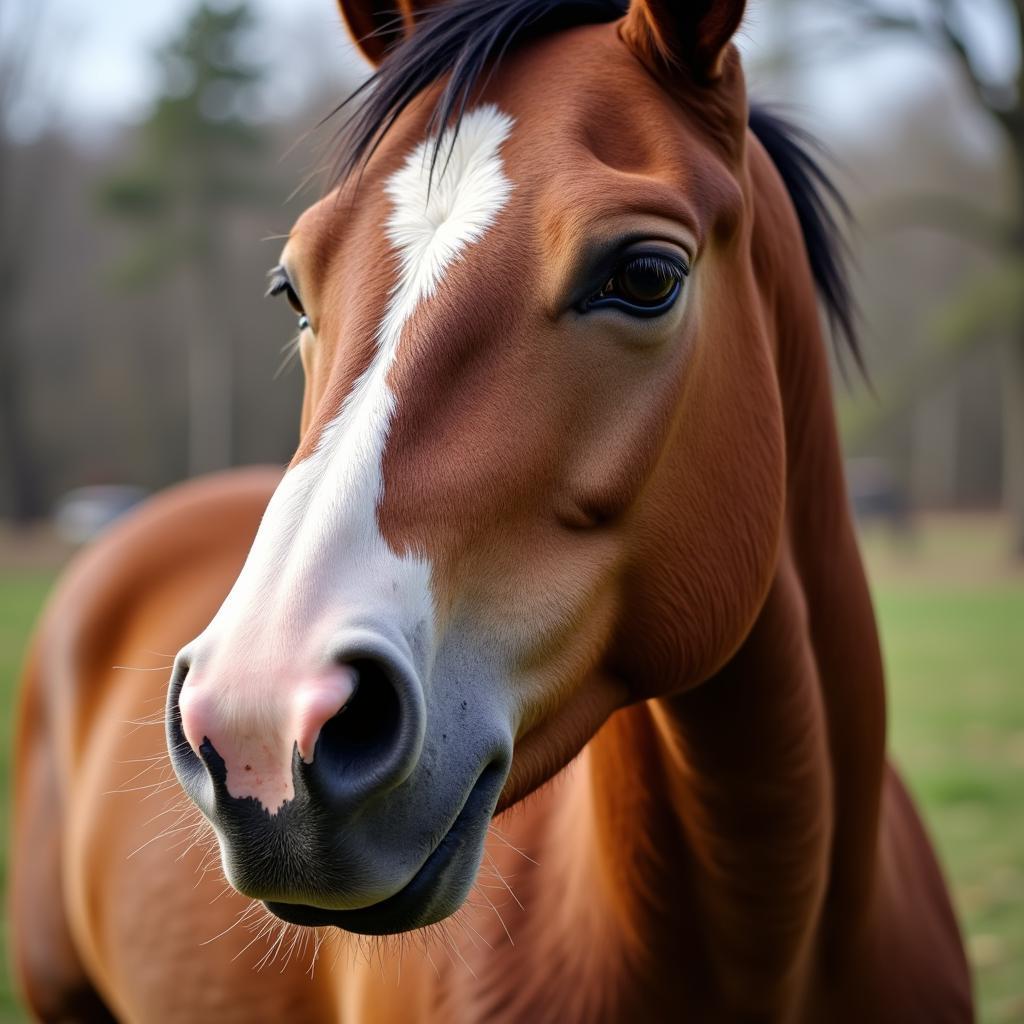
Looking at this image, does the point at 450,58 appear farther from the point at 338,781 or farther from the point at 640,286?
the point at 338,781

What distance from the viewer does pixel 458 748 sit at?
1.15 metres

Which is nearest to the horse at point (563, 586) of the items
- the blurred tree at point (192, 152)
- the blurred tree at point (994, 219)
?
the blurred tree at point (994, 219)

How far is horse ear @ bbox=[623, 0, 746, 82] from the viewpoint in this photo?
1.44 m

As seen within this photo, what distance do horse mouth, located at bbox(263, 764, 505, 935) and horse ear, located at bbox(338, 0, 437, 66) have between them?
1.28 metres

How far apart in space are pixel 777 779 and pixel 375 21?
1.45 metres

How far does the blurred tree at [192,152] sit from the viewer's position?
78.5 feet

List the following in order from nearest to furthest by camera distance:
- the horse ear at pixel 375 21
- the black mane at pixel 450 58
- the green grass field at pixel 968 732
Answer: the black mane at pixel 450 58
the horse ear at pixel 375 21
the green grass field at pixel 968 732

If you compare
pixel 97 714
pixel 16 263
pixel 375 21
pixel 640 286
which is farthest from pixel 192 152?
pixel 640 286

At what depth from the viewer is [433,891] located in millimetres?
1149

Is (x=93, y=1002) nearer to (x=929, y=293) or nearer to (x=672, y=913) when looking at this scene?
(x=672, y=913)

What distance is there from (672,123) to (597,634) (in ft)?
2.30

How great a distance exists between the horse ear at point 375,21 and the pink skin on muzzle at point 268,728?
1.22m

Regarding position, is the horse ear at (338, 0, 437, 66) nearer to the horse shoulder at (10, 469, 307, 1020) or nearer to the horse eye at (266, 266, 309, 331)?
the horse eye at (266, 266, 309, 331)

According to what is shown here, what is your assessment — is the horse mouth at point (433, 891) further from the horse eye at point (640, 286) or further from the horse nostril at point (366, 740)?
the horse eye at point (640, 286)
